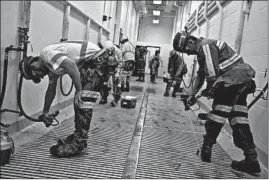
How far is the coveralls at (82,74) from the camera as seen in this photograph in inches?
101

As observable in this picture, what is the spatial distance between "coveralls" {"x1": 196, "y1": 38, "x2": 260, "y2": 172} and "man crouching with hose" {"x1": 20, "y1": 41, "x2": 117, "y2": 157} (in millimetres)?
1116

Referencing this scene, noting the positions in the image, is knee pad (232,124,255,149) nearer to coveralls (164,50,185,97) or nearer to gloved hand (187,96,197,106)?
gloved hand (187,96,197,106)

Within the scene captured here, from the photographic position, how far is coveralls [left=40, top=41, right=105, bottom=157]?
2561 millimetres

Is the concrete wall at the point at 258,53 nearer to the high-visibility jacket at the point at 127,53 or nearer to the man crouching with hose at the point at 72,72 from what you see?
the man crouching with hose at the point at 72,72

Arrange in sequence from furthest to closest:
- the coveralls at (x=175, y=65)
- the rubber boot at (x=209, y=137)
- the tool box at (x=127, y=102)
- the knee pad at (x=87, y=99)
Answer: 1. the coveralls at (x=175, y=65)
2. the tool box at (x=127, y=102)
3. the rubber boot at (x=209, y=137)
4. the knee pad at (x=87, y=99)

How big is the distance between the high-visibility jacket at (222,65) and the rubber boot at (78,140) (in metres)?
1.31

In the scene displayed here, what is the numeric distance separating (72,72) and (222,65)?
1530 millimetres

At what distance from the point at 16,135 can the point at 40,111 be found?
77 centimetres

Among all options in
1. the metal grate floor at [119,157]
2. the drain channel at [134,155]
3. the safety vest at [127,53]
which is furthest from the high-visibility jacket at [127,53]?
the metal grate floor at [119,157]

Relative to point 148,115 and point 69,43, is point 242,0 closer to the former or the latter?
point 148,115

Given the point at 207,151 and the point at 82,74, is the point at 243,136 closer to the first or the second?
the point at 207,151

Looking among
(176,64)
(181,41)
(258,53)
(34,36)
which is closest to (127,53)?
(176,64)

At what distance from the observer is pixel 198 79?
3.52 metres

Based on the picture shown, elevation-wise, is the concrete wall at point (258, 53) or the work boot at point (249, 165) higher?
the concrete wall at point (258, 53)
